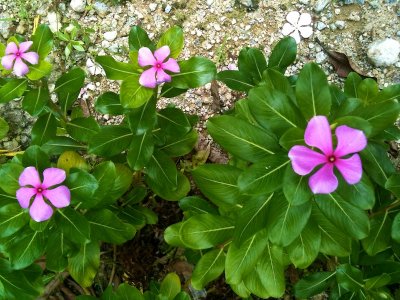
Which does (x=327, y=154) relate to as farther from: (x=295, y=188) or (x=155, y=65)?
(x=155, y=65)

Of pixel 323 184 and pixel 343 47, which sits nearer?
pixel 323 184

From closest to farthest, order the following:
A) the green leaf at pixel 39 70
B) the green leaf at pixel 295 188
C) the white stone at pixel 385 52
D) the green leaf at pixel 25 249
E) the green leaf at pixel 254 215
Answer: the green leaf at pixel 295 188
the green leaf at pixel 254 215
the green leaf at pixel 25 249
the green leaf at pixel 39 70
the white stone at pixel 385 52

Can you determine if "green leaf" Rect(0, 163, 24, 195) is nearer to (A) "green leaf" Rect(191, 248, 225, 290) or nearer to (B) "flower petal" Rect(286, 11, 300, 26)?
(A) "green leaf" Rect(191, 248, 225, 290)

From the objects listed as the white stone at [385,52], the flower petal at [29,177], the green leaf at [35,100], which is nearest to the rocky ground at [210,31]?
the white stone at [385,52]

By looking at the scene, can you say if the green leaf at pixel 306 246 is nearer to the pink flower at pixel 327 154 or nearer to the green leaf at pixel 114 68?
the pink flower at pixel 327 154

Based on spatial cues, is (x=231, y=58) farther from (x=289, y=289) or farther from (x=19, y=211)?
(x=19, y=211)

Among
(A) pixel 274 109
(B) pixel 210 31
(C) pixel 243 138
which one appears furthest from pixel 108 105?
(B) pixel 210 31

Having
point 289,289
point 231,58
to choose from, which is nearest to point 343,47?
point 231,58
